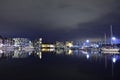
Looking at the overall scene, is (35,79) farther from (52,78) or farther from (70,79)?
(70,79)

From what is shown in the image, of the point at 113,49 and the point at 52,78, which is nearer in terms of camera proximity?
the point at 52,78

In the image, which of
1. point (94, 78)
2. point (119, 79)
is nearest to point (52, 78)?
point (94, 78)

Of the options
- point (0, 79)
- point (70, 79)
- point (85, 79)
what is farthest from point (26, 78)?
Answer: point (85, 79)

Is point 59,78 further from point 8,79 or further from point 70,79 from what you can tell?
point 8,79

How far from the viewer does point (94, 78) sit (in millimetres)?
23703

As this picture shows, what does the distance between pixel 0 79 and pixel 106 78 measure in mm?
11320

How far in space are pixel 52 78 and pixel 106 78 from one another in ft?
19.4

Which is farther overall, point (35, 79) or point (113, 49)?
point (113, 49)

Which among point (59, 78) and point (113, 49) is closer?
point (59, 78)

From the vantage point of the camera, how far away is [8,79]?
74.6 feet

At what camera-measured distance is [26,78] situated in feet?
76.3

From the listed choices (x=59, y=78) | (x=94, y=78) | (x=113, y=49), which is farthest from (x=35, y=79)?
(x=113, y=49)

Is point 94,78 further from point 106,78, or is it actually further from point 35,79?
point 35,79

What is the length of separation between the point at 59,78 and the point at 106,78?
203 inches
